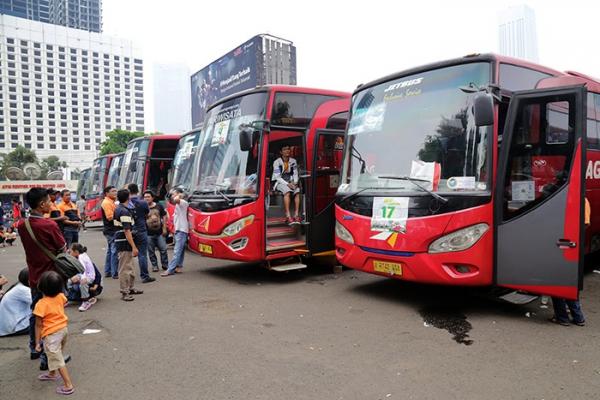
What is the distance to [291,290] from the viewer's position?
7.16 meters

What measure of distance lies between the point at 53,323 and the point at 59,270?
1.93 feet

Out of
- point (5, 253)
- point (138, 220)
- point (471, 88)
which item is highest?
point (471, 88)

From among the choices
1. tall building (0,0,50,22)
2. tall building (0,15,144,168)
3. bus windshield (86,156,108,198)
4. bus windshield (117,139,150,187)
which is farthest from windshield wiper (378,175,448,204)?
tall building (0,0,50,22)

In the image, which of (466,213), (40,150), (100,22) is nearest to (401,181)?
(466,213)

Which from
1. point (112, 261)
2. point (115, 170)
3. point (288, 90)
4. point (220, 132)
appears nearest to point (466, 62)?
point (288, 90)

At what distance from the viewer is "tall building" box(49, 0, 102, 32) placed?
151 m

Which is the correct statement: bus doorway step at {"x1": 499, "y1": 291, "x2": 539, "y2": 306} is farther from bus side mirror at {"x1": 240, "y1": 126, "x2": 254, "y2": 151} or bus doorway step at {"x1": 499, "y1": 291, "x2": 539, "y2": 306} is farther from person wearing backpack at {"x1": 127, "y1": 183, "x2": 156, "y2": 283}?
person wearing backpack at {"x1": 127, "y1": 183, "x2": 156, "y2": 283}

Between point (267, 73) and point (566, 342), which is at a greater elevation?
point (267, 73)

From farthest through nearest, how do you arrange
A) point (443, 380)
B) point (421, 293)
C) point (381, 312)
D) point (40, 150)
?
point (40, 150), point (421, 293), point (381, 312), point (443, 380)

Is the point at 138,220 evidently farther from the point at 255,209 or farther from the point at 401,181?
the point at 401,181

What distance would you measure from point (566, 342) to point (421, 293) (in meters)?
2.33

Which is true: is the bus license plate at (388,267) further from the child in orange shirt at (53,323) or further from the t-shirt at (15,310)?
the t-shirt at (15,310)

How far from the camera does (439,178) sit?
217 inches

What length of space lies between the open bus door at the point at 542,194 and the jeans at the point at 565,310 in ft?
0.77
